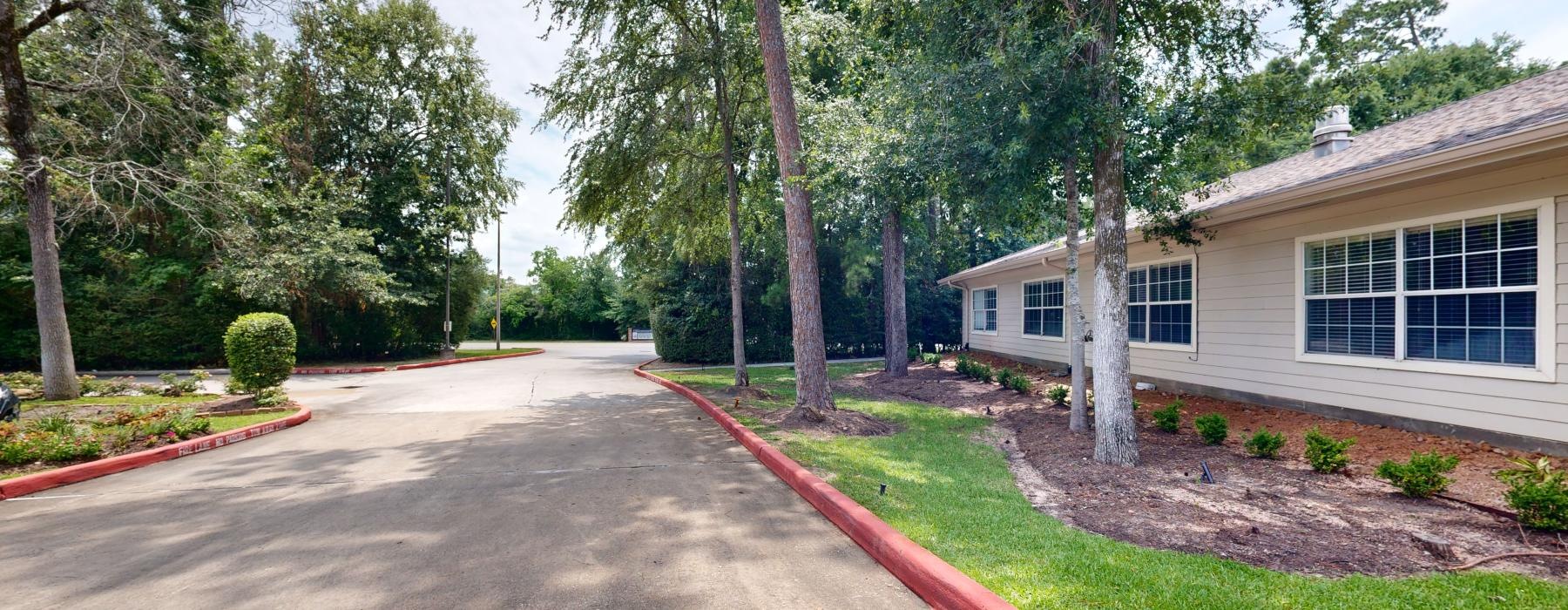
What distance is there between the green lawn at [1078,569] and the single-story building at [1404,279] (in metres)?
3.88

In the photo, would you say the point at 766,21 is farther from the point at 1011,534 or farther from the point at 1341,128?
the point at 1341,128

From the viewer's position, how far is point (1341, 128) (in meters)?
10.1

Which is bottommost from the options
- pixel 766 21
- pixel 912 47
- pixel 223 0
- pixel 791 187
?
pixel 791 187

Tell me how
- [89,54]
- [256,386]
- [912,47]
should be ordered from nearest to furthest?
[912,47], [256,386], [89,54]

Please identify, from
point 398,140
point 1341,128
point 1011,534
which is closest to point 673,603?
point 1011,534

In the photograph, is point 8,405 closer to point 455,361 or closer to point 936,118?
point 936,118

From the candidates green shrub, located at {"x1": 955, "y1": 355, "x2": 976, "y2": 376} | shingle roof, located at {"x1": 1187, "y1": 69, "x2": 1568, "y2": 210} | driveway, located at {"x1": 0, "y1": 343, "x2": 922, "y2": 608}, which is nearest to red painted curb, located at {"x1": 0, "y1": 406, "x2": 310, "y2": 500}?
driveway, located at {"x1": 0, "y1": 343, "x2": 922, "y2": 608}

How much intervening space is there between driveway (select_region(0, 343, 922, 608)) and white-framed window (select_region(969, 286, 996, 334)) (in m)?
12.8

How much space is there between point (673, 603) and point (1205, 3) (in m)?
8.03

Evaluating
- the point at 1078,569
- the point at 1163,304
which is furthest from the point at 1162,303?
the point at 1078,569

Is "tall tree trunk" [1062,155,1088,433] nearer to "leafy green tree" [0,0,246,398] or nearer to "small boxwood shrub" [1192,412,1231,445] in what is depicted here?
"small boxwood shrub" [1192,412,1231,445]

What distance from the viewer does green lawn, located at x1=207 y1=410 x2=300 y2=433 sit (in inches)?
343

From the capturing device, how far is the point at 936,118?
25.3ft

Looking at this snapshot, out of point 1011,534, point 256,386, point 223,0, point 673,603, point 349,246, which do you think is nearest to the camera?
point 673,603
